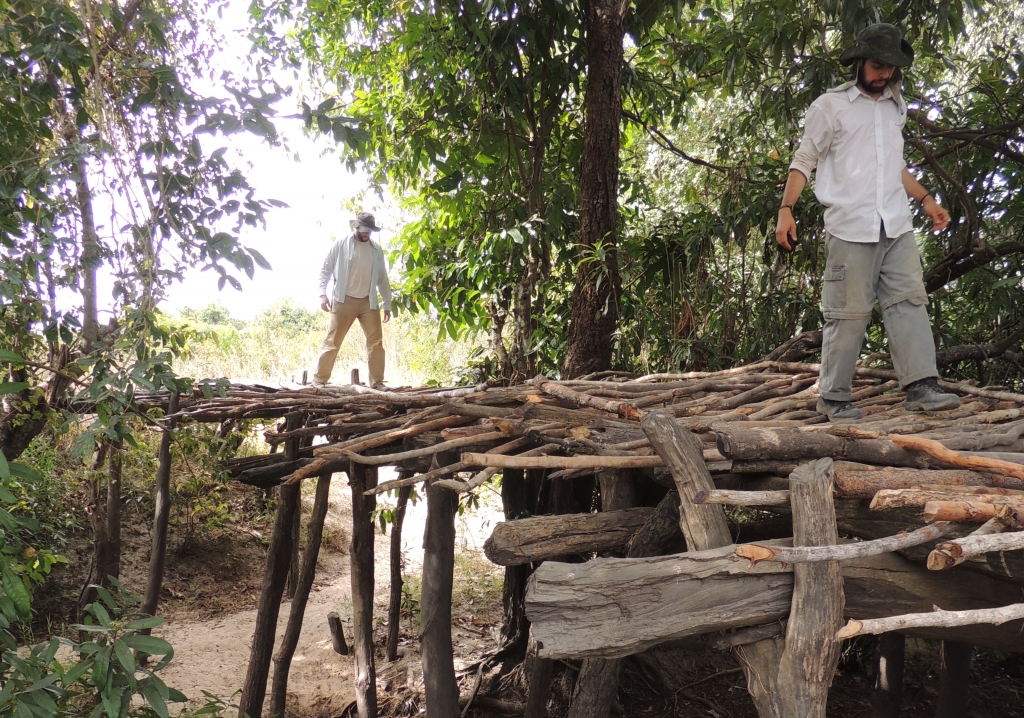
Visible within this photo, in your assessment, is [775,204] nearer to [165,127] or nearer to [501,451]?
[501,451]

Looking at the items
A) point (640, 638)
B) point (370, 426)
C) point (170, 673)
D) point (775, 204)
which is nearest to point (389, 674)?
point (170, 673)

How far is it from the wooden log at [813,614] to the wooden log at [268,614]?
3.80 m

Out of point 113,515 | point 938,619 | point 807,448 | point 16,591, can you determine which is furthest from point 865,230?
point 113,515

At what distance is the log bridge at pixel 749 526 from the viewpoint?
206cm

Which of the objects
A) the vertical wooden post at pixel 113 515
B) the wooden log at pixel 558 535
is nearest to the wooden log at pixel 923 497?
the wooden log at pixel 558 535

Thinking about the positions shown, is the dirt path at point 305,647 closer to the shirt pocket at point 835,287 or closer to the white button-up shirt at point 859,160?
the shirt pocket at point 835,287

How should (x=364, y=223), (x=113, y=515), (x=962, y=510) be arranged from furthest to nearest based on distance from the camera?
(x=364, y=223)
(x=113, y=515)
(x=962, y=510)

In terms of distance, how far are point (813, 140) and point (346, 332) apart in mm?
4372

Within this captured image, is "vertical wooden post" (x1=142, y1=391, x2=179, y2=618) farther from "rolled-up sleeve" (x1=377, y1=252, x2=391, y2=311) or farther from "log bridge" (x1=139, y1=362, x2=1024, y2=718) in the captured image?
"log bridge" (x1=139, y1=362, x2=1024, y2=718)

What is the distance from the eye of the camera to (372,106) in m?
7.61

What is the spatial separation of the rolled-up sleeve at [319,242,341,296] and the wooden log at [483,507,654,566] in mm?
4148

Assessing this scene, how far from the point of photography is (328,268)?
22.5ft

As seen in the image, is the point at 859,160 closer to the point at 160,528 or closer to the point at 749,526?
the point at 749,526

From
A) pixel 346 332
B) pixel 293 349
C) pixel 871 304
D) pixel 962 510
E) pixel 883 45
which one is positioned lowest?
pixel 962 510
